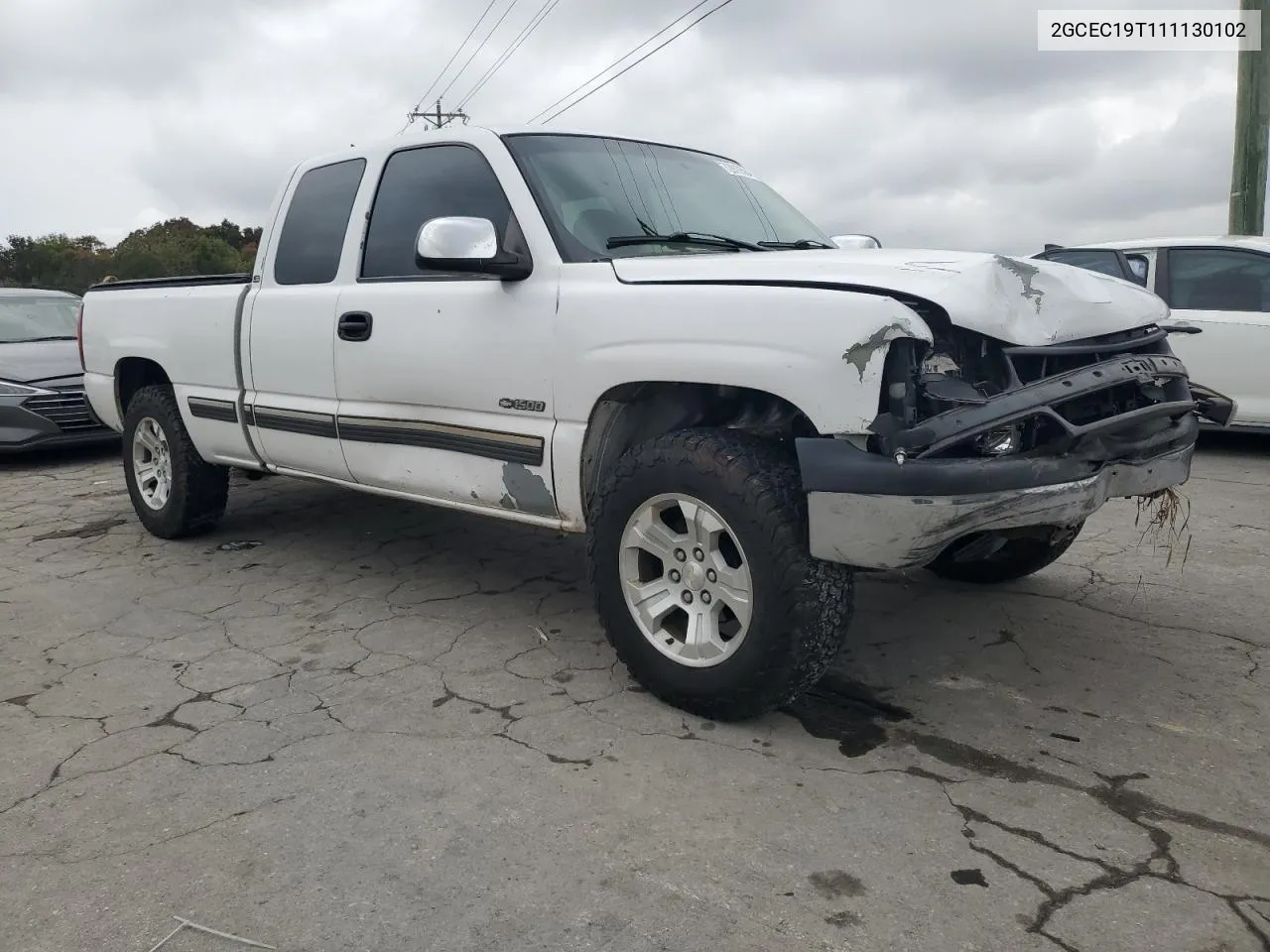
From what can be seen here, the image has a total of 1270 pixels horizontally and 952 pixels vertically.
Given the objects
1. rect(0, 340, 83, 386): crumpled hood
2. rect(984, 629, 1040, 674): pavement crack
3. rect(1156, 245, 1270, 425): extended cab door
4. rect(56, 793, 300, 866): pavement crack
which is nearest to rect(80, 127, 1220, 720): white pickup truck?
rect(984, 629, 1040, 674): pavement crack

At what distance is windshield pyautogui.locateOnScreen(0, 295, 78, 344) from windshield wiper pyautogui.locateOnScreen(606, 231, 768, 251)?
7854mm

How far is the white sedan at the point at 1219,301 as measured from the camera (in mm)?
7293

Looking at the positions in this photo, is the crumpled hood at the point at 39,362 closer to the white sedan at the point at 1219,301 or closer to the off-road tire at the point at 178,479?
the off-road tire at the point at 178,479

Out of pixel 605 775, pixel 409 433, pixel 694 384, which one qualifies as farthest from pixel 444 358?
pixel 605 775

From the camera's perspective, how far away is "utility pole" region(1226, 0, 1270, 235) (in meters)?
9.08

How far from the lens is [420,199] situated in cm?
411

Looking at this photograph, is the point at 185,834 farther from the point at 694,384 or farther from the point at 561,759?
the point at 694,384

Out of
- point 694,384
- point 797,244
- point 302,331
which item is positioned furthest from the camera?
point 302,331

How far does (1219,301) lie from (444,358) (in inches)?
246

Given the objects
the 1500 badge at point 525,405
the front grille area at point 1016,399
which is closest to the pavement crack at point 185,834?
the 1500 badge at point 525,405

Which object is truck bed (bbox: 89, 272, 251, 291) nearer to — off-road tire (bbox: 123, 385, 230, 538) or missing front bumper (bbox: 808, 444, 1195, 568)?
off-road tire (bbox: 123, 385, 230, 538)

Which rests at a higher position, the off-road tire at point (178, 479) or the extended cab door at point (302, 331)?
the extended cab door at point (302, 331)

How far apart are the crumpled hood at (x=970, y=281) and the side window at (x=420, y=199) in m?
0.81

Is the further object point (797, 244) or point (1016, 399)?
point (797, 244)
